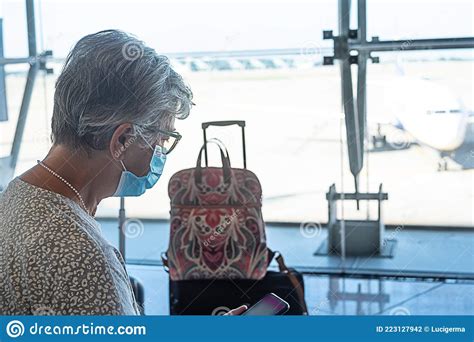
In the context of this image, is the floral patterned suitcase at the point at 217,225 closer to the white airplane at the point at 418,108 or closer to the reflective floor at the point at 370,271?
the reflective floor at the point at 370,271

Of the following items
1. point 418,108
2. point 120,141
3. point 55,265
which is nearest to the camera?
point 55,265

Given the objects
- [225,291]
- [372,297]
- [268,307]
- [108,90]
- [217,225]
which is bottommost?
[372,297]

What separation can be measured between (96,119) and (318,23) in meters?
2.80

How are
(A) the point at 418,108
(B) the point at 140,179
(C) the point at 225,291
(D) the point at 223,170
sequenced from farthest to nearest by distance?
(A) the point at 418,108 < (D) the point at 223,170 < (C) the point at 225,291 < (B) the point at 140,179

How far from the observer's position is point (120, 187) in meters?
0.99

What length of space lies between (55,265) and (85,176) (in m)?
0.13

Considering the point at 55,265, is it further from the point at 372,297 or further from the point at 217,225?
the point at 372,297

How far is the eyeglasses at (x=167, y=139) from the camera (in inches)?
36.3

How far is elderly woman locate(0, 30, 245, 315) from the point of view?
30.3 inches

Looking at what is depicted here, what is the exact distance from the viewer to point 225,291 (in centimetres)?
239

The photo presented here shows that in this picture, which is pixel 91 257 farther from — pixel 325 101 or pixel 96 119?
pixel 325 101

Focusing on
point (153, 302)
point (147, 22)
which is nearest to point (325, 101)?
point (147, 22)

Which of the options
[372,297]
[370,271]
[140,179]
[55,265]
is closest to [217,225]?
[372,297]

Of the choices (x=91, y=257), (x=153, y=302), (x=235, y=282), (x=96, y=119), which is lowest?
(x=153, y=302)
